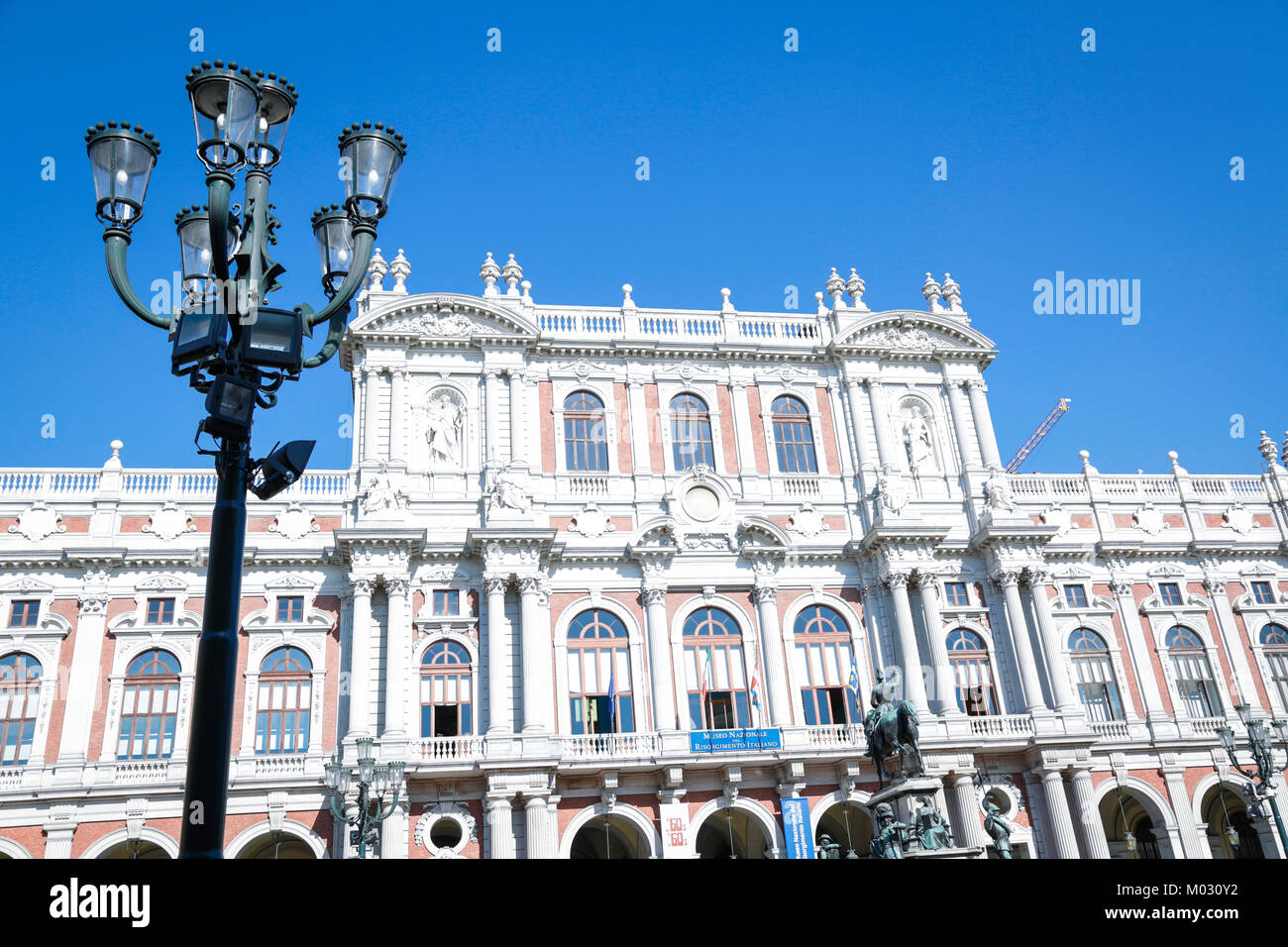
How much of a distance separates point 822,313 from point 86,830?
28908 millimetres

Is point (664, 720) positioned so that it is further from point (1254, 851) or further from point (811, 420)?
point (1254, 851)

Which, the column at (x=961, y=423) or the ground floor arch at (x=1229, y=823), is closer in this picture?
the ground floor arch at (x=1229, y=823)

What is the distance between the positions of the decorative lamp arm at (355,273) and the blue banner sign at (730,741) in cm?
2324

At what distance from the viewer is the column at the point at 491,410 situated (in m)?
35.1

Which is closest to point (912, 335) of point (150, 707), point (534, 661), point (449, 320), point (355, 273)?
point (449, 320)

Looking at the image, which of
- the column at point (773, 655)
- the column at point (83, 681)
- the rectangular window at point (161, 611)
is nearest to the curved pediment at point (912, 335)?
the column at point (773, 655)

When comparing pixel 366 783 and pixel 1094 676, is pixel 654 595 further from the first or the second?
pixel 1094 676

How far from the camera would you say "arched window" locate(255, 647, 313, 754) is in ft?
100

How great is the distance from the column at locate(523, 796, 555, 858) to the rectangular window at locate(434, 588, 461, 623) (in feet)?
21.0

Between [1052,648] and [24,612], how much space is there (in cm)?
3187

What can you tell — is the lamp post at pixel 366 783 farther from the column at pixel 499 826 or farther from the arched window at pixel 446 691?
the arched window at pixel 446 691

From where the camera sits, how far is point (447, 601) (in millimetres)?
32781

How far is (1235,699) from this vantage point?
36.8 metres
